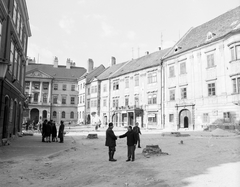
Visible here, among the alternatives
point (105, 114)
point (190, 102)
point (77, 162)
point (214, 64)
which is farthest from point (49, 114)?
point (77, 162)

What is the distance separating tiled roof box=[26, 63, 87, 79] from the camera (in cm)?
6444

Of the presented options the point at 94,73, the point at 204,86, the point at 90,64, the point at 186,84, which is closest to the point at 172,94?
the point at 186,84

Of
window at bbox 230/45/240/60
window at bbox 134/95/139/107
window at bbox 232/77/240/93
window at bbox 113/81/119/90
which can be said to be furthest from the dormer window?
window at bbox 113/81/119/90

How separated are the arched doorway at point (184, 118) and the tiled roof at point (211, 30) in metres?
9.07

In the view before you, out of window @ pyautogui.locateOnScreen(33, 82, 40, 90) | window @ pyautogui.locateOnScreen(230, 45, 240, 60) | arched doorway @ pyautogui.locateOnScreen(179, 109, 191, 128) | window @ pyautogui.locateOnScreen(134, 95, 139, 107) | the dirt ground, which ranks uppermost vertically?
window @ pyautogui.locateOnScreen(33, 82, 40, 90)

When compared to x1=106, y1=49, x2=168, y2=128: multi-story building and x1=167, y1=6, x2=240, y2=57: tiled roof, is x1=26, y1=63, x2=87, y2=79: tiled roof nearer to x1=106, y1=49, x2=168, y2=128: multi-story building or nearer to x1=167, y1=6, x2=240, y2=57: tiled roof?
x1=106, y1=49, x2=168, y2=128: multi-story building

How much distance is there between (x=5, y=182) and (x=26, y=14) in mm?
20002

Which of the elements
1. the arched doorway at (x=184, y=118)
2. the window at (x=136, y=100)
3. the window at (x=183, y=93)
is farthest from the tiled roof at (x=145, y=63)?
the arched doorway at (x=184, y=118)

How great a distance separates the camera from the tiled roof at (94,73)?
187ft

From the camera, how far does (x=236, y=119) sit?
1004 inches

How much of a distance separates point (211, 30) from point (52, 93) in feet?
147

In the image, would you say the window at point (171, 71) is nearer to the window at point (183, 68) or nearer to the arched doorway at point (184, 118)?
the window at point (183, 68)

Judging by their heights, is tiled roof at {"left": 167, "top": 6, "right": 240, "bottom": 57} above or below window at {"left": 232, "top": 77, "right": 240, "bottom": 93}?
above

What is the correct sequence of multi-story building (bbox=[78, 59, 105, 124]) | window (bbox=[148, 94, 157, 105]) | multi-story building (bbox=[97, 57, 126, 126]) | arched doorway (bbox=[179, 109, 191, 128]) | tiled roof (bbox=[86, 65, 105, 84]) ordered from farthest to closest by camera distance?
tiled roof (bbox=[86, 65, 105, 84])
multi-story building (bbox=[78, 59, 105, 124])
multi-story building (bbox=[97, 57, 126, 126])
window (bbox=[148, 94, 157, 105])
arched doorway (bbox=[179, 109, 191, 128])
